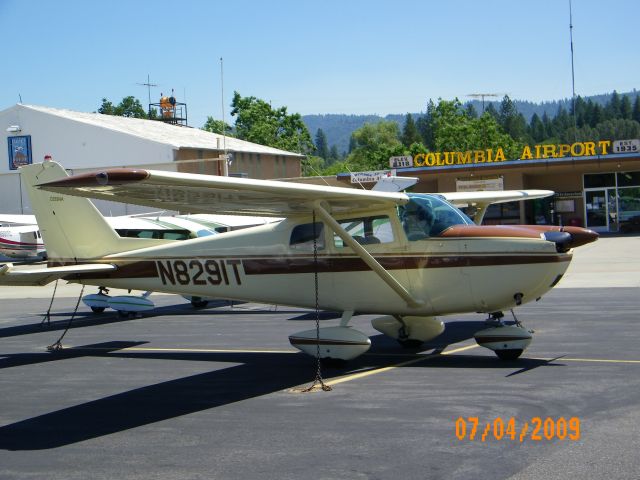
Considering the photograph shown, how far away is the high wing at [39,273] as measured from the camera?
36.5 feet

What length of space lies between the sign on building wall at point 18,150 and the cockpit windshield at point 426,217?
39704 millimetres

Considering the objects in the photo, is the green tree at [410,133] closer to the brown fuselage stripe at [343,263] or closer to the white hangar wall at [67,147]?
the white hangar wall at [67,147]

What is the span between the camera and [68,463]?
662 cm

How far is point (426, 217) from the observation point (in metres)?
10.4

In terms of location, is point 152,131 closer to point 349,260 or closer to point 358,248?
point 349,260

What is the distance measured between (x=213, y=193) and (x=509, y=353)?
4.30m

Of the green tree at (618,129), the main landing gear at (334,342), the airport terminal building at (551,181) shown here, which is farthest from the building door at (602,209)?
the green tree at (618,129)

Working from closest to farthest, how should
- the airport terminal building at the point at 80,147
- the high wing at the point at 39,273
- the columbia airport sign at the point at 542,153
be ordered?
the high wing at the point at 39,273 < the columbia airport sign at the point at 542,153 < the airport terminal building at the point at 80,147

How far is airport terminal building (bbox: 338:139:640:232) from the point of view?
143ft

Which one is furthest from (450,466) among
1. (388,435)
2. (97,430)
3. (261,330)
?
(261,330)

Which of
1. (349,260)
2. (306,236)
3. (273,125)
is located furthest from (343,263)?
(273,125)

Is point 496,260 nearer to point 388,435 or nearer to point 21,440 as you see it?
point 388,435

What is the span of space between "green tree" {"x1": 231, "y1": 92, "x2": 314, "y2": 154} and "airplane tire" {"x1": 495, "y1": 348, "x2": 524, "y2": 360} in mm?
80590

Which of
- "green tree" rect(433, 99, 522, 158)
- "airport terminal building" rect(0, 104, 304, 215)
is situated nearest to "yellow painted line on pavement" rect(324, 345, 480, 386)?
"airport terminal building" rect(0, 104, 304, 215)
